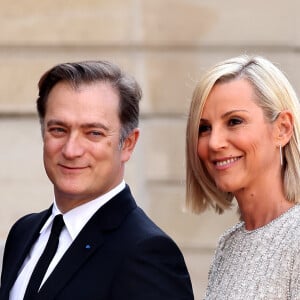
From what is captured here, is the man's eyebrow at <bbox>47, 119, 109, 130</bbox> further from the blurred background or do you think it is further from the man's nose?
the blurred background

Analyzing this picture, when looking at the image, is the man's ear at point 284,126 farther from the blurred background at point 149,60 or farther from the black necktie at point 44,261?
the blurred background at point 149,60

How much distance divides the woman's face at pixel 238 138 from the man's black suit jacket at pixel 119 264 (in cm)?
33

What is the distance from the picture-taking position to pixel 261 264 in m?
3.65

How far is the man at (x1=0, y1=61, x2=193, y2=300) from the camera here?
3697 millimetres

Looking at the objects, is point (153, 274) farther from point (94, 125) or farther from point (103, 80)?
point (103, 80)

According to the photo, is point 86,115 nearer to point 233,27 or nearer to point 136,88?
point 136,88

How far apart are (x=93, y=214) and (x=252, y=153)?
2.18 feet

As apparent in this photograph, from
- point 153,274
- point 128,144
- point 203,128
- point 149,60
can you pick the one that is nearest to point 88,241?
point 153,274

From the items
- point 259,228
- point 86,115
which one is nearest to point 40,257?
point 86,115

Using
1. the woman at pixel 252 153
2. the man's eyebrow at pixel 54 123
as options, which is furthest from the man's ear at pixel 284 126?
the man's eyebrow at pixel 54 123

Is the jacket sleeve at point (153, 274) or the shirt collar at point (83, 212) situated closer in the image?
the jacket sleeve at point (153, 274)

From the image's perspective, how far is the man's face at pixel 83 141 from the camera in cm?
389

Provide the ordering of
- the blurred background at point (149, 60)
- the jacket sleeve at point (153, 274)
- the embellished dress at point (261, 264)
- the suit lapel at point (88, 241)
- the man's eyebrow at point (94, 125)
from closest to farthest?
the embellished dress at point (261, 264) → the jacket sleeve at point (153, 274) → the suit lapel at point (88, 241) → the man's eyebrow at point (94, 125) → the blurred background at point (149, 60)

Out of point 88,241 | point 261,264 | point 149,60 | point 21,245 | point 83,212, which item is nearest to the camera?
point 261,264
